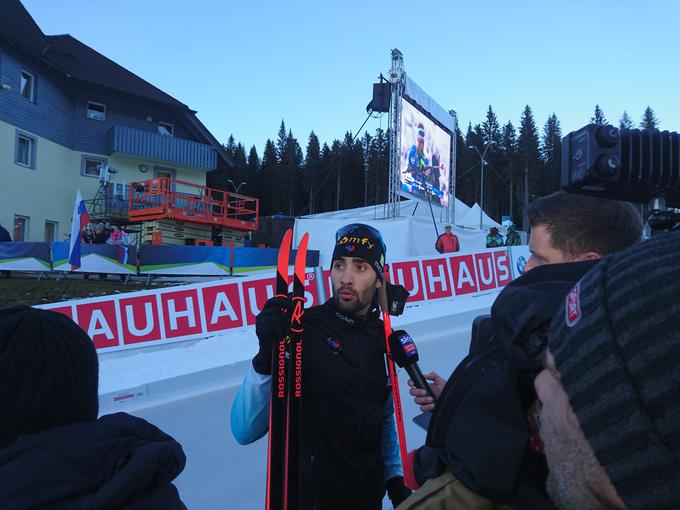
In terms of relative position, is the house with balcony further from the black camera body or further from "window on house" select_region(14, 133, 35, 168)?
the black camera body

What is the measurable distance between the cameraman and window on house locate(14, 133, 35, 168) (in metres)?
23.7

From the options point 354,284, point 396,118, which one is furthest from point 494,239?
point 354,284

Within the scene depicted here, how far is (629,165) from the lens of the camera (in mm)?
1260

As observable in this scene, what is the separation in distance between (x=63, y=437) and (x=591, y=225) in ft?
4.92

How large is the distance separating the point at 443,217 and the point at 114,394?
671 inches

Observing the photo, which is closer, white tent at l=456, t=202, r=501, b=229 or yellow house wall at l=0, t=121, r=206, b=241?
yellow house wall at l=0, t=121, r=206, b=241

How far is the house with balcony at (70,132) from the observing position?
19375 millimetres

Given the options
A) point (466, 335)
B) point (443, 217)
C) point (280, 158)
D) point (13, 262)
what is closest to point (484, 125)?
point (280, 158)

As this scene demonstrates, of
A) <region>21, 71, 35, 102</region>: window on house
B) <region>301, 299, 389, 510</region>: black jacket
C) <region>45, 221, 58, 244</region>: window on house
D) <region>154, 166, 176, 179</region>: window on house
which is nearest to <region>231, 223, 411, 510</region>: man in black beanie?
<region>301, 299, 389, 510</region>: black jacket

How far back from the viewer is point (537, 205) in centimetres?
153

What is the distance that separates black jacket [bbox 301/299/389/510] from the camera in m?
1.90

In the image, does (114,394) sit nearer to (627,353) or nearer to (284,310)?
(284,310)

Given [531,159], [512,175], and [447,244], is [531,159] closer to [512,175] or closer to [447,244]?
[512,175]

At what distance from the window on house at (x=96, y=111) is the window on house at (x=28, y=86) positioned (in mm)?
3179
